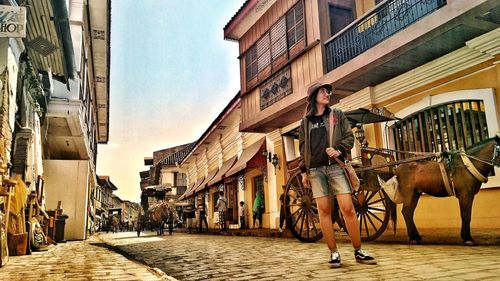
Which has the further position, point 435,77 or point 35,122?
point 35,122

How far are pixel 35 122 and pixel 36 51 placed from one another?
1.61m

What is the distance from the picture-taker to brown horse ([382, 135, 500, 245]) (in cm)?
502

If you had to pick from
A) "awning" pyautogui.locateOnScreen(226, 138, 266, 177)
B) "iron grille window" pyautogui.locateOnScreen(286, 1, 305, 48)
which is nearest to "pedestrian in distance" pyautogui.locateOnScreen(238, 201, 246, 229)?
"awning" pyautogui.locateOnScreen(226, 138, 266, 177)

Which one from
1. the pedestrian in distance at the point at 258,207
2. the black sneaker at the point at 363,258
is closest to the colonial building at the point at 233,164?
the pedestrian in distance at the point at 258,207

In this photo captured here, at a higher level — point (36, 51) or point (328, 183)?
point (36, 51)

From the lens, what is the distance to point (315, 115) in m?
4.16

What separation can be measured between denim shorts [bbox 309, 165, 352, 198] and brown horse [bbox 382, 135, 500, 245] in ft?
7.19

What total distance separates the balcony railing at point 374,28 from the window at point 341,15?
77 centimetres

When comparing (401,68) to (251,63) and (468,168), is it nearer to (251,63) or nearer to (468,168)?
(468,168)

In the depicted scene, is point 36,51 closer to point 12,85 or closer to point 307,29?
point 12,85

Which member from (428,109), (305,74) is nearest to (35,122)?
(305,74)

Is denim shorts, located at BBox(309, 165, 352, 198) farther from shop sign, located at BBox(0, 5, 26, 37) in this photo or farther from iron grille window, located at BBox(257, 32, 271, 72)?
iron grille window, located at BBox(257, 32, 271, 72)

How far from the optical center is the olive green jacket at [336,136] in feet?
12.8

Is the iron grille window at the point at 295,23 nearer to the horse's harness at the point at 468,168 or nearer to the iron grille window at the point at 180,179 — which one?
the horse's harness at the point at 468,168
